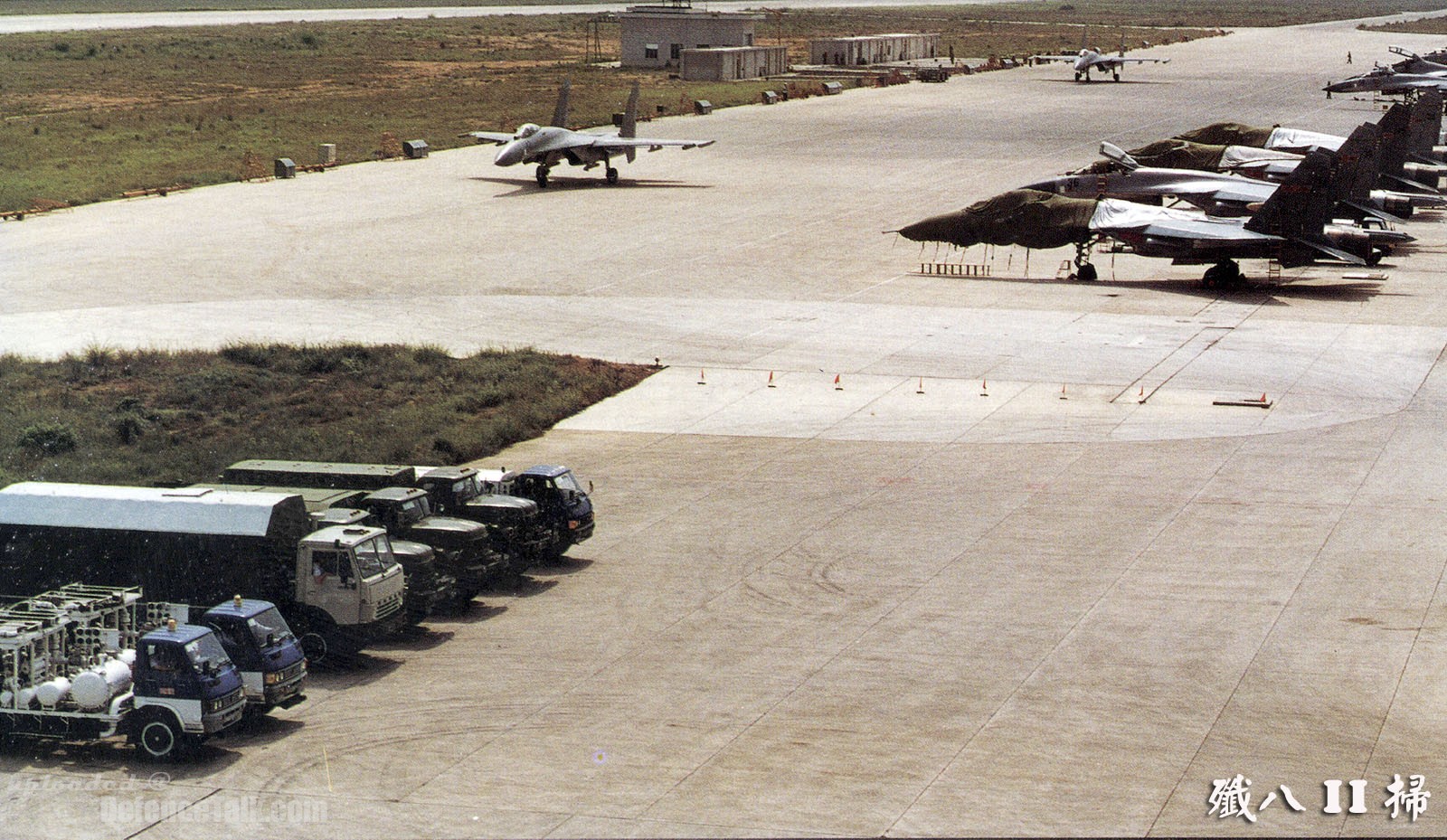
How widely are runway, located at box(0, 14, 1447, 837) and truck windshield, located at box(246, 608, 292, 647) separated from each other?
3.67 ft

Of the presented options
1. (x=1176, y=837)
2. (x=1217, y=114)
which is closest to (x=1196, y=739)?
(x=1176, y=837)

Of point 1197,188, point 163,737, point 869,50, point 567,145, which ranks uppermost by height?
point 869,50

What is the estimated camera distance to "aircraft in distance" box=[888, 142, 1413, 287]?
50719 millimetres

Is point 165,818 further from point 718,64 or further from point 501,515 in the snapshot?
point 718,64

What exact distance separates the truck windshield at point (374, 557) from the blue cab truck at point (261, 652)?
160 cm

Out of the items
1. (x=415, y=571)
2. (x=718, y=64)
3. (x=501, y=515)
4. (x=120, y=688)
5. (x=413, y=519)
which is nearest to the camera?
(x=120, y=688)

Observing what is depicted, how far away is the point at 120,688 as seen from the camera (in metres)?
20.0

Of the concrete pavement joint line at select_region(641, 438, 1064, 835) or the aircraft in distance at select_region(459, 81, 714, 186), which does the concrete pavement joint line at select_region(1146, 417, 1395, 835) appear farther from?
the aircraft in distance at select_region(459, 81, 714, 186)

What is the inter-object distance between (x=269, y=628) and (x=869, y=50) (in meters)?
133

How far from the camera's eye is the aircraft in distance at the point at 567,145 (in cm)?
6944

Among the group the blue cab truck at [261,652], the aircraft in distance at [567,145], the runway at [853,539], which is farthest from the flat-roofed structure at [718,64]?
the blue cab truck at [261,652]

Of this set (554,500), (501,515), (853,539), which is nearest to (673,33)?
(853,539)

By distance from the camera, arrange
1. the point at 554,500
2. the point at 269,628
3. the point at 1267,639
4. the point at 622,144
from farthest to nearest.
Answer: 1. the point at 622,144
2. the point at 554,500
3. the point at 1267,639
4. the point at 269,628

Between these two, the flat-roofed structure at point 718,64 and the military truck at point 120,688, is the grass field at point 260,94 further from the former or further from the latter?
the military truck at point 120,688
